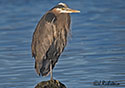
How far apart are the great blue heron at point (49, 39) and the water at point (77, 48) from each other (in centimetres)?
73

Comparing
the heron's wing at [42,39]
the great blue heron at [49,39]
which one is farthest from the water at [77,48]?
the heron's wing at [42,39]

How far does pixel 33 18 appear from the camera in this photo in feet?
57.5

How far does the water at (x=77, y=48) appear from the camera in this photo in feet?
30.3

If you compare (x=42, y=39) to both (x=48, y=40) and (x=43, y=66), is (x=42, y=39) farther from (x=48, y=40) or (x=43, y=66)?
(x=43, y=66)

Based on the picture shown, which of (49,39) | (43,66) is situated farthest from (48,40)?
(43,66)

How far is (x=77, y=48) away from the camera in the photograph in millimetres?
11812

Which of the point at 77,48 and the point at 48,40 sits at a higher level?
the point at 48,40

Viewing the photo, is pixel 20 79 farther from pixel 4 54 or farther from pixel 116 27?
pixel 116 27

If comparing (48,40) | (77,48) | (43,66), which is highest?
(48,40)

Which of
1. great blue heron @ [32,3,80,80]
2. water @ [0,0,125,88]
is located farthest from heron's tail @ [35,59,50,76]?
water @ [0,0,125,88]

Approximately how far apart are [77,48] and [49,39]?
12.0ft

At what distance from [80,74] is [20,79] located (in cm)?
129

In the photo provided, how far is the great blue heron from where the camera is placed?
8180mm

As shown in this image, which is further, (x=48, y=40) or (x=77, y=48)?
(x=77, y=48)
